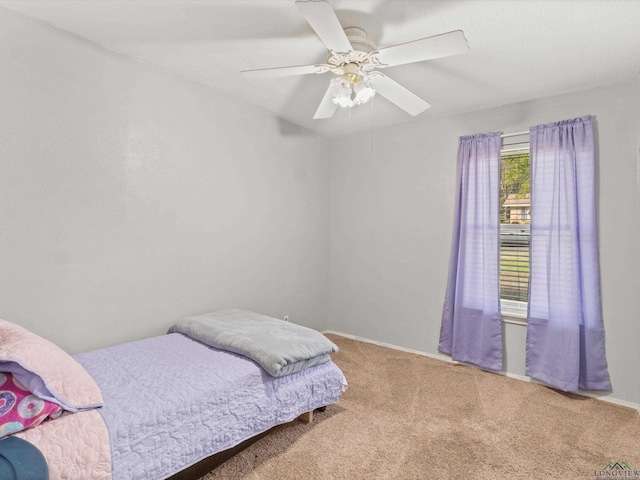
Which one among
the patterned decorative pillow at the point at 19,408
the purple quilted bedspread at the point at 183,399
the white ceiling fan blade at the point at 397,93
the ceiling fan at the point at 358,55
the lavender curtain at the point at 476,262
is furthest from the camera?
the lavender curtain at the point at 476,262

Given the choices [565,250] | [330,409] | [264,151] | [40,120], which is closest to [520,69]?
[565,250]

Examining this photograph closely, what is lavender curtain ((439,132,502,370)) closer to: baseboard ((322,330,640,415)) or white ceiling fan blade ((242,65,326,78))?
baseboard ((322,330,640,415))

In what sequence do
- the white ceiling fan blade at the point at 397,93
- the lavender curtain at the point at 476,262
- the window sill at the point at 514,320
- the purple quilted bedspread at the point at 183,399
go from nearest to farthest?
the purple quilted bedspread at the point at 183,399
the white ceiling fan blade at the point at 397,93
the window sill at the point at 514,320
the lavender curtain at the point at 476,262

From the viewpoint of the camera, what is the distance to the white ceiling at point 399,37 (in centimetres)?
186

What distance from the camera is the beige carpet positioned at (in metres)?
1.80

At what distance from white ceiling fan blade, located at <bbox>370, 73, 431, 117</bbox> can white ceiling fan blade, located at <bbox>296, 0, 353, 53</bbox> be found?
40 centimetres

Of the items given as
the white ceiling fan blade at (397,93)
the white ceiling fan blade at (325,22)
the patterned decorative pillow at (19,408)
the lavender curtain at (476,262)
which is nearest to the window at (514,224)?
the lavender curtain at (476,262)

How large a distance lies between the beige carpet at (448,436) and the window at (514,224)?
720 mm

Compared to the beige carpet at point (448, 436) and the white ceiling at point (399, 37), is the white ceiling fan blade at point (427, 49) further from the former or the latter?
the beige carpet at point (448, 436)

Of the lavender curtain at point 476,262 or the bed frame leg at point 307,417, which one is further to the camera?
the lavender curtain at point 476,262

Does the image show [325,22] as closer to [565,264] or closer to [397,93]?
[397,93]

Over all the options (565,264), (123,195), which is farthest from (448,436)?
(123,195)

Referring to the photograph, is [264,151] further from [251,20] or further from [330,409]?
[330,409]

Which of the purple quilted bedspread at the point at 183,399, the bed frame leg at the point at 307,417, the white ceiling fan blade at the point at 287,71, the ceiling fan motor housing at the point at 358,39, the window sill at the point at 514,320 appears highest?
the ceiling fan motor housing at the point at 358,39
